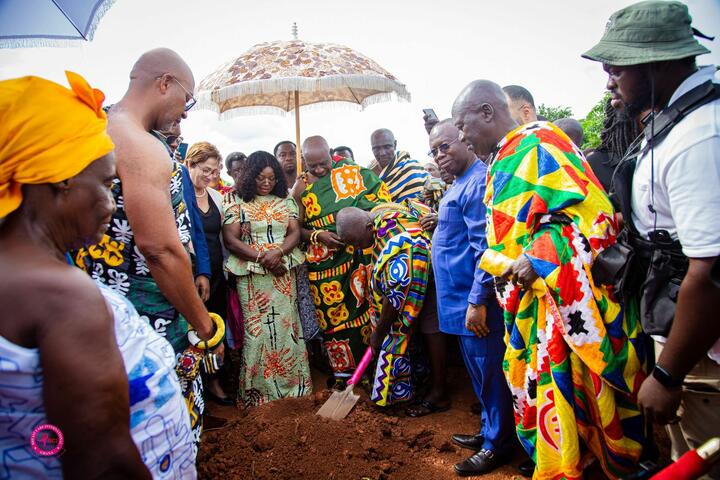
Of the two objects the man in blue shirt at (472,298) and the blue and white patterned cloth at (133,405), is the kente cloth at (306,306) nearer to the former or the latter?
the man in blue shirt at (472,298)

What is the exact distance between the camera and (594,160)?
304 centimetres

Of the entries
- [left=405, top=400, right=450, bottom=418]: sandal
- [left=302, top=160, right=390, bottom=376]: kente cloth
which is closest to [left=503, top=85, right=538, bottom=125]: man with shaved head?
[left=302, top=160, right=390, bottom=376]: kente cloth

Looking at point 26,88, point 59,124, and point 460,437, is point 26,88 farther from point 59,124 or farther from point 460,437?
point 460,437

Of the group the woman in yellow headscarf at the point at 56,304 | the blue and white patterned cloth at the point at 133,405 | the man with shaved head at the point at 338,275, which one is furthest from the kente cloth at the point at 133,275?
the man with shaved head at the point at 338,275

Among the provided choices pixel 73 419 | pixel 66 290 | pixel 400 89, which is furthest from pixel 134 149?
pixel 400 89

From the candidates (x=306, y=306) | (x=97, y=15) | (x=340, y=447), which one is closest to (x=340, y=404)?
(x=340, y=447)

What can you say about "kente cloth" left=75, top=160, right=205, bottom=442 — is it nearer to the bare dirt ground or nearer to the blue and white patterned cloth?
the blue and white patterned cloth

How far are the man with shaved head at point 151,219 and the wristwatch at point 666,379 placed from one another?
174cm

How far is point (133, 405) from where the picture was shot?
1.16 m

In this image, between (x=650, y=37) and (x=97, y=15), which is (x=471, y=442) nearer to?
(x=650, y=37)

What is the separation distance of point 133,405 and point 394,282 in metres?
2.40

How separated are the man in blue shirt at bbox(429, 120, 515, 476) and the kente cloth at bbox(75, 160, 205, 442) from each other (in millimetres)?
1599

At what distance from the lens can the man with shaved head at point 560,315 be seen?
190 centimetres

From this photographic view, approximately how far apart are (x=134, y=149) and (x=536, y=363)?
6.54 feet
